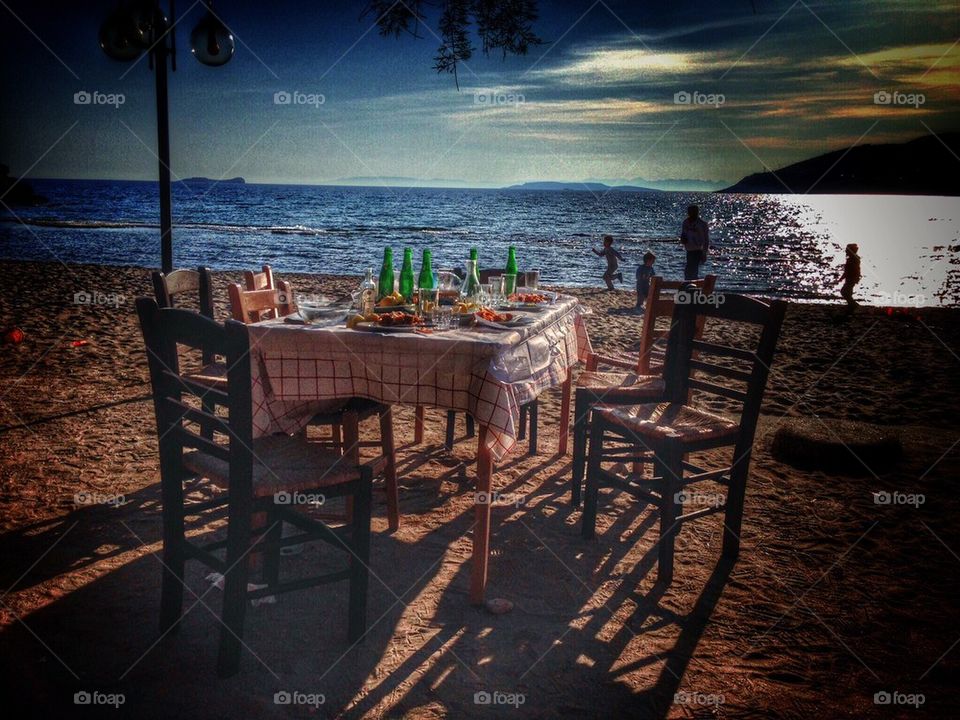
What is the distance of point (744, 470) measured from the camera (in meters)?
3.12

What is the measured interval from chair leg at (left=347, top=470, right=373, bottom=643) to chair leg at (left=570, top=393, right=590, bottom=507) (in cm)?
134

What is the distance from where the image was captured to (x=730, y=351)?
319cm

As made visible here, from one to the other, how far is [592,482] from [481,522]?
28.7 inches

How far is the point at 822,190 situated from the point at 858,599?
12021 cm

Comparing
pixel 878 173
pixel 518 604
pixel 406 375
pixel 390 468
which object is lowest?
pixel 518 604

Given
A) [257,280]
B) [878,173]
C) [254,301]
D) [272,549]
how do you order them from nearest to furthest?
1. [272,549]
2. [254,301]
3. [257,280]
4. [878,173]

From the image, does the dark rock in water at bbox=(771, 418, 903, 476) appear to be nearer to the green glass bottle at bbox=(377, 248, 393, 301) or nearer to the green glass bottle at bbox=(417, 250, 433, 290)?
the green glass bottle at bbox=(417, 250, 433, 290)

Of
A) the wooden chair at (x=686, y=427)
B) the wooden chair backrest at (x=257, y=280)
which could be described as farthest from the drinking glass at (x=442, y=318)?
the wooden chair backrest at (x=257, y=280)

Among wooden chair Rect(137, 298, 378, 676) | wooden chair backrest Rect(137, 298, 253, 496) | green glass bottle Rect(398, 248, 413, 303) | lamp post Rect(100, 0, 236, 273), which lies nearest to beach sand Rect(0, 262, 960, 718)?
wooden chair Rect(137, 298, 378, 676)

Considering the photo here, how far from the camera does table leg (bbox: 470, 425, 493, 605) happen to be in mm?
2660

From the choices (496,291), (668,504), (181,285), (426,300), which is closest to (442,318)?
(426,300)

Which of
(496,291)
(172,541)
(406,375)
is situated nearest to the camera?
(172,541)

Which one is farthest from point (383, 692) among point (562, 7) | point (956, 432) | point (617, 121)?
point (617, 121)

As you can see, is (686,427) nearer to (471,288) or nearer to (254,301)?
(471,288)
